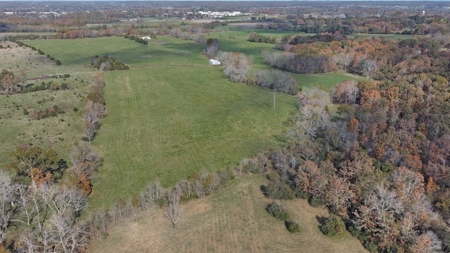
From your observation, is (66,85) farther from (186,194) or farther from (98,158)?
(186,194)

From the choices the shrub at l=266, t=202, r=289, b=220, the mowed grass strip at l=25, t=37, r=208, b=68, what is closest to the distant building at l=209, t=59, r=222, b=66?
the mowed grass strip at l=25, t=37, r=208, b=68

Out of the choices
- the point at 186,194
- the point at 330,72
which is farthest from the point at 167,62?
the point at 186,194

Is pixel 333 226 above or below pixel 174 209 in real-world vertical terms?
below

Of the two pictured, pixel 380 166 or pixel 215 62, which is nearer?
pixel 380 166

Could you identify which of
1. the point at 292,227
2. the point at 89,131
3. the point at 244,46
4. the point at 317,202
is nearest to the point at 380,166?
the point at 317,202

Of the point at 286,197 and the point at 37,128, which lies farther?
the point at 37,128

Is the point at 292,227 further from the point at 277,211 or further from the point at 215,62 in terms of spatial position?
the point at 215,62

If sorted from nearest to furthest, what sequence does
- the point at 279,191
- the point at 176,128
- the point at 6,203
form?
the point at 6,203, the point at 279,191, the point at 176,128
